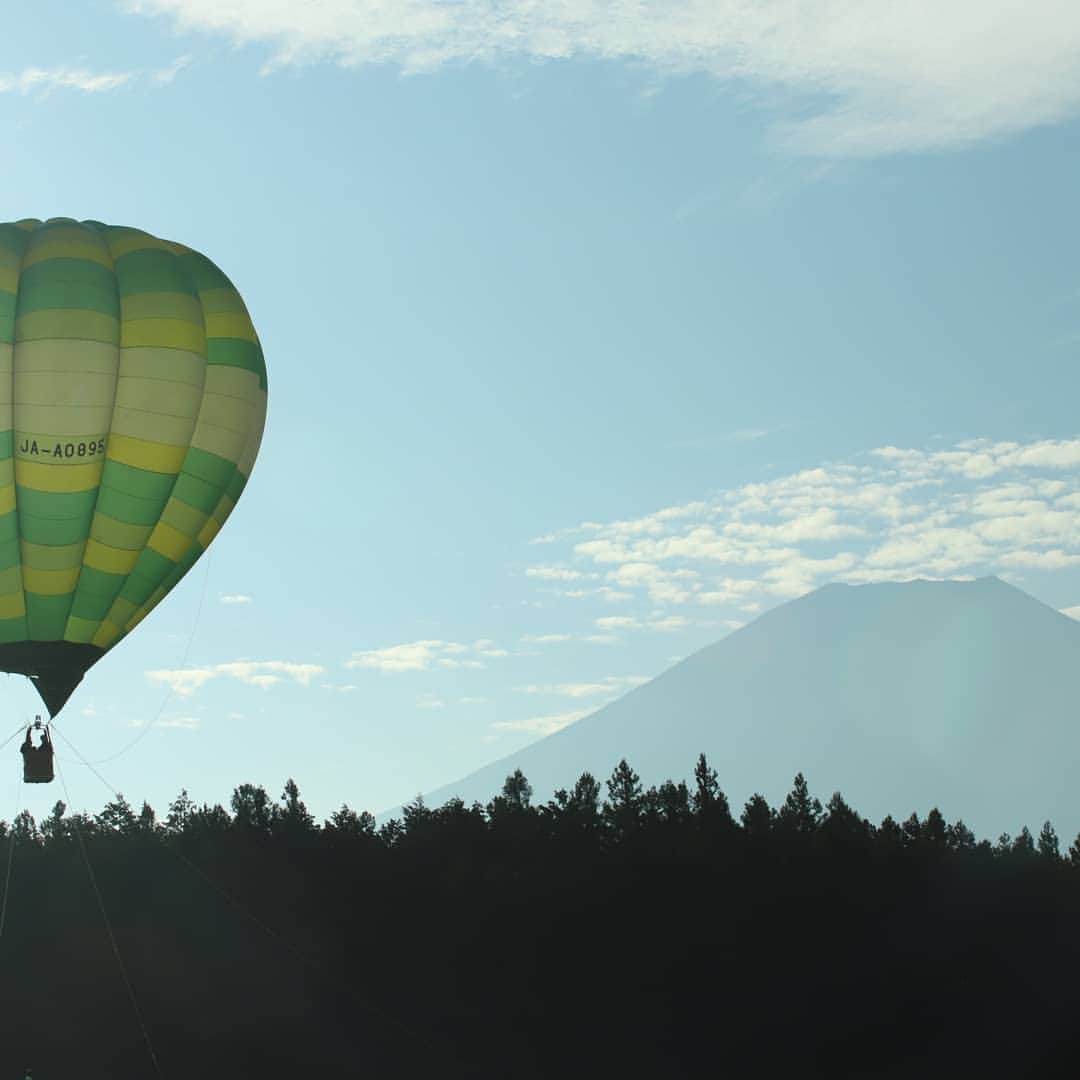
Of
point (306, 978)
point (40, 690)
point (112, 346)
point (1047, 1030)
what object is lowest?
point (1047, 1030)

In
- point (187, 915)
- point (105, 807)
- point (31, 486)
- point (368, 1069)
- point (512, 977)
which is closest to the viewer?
point (31, 486)

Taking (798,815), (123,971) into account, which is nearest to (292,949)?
(123,971)

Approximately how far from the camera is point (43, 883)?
95.6 meters

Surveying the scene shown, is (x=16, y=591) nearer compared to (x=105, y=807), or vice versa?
(x=16, y=591)

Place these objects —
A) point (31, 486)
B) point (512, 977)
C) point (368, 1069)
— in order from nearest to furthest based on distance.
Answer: point (31, 486), point (368, 1069), point (512, 977)

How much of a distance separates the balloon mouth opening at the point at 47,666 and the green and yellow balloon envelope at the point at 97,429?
0.03 m

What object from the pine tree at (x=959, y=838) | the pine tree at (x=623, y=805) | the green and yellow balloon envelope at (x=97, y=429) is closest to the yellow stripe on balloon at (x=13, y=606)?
the green and yellow balloon envelope at (x=97, y=429)

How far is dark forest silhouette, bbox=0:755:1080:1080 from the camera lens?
239 ft

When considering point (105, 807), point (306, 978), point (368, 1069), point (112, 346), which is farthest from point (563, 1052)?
point (105, 807)

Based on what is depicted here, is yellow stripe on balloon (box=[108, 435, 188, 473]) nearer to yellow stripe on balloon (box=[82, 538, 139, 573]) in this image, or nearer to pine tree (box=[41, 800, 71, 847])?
yellow stripe on balloon (box=[82, 538, 139, 573])

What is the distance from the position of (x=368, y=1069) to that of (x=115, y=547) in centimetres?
3498

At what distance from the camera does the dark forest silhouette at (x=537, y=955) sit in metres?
72.9

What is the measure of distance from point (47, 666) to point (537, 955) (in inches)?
1814

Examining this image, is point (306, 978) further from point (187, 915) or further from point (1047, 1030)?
point (1047, 1030)
